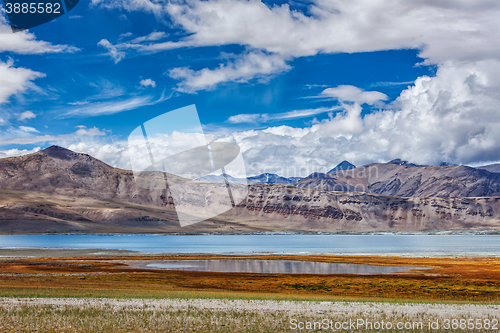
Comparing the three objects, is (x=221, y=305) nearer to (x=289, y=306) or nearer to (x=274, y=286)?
(x=289, y=306)

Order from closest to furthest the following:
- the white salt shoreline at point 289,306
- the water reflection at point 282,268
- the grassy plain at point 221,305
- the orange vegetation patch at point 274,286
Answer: the grassy plain at point 221,305 → the white salt shoreline at point 289,306 → the orange vegetation patch at point 274,286 → the water reflection at point 282,268

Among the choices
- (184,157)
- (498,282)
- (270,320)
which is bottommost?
(498,282)

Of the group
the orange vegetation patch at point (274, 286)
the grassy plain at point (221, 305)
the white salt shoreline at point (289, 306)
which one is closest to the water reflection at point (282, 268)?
the orange vegetation patch at point (274, 286)

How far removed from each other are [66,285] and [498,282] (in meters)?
40.7

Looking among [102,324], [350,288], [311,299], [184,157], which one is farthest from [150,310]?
[184,157]

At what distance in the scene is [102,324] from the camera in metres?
20.5

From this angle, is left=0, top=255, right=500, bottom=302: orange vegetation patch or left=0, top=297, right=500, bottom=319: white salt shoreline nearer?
left=0, top=297, right=500, bottom=319: white salt shoreline

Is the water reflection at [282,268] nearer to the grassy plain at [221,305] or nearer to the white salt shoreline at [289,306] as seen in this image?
the grassy plain at [221,305]

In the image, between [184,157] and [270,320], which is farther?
[184,157]

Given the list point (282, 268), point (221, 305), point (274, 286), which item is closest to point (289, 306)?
point (221, 305)

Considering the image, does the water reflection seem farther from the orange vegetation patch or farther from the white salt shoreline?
the white salt shoreline

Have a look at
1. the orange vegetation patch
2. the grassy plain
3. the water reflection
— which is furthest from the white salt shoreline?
the water reflection

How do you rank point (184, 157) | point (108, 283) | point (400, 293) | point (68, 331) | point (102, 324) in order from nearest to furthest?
point (68, 331), point (102, 324), point (400, 293), point (108, 283), point (184, 157)

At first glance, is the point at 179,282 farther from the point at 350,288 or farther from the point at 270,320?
the point at 270,320
